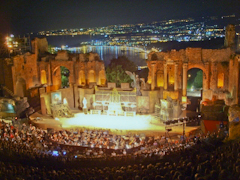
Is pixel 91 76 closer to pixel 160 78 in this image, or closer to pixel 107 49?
pixel 160 78

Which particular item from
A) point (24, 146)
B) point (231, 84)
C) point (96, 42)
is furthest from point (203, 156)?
point (96, 42)

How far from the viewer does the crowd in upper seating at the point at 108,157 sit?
1168cm

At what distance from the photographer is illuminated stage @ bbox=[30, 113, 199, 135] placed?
2490 centimetres

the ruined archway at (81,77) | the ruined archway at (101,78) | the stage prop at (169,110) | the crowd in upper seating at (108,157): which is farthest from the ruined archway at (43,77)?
the stage prop at (169,110)

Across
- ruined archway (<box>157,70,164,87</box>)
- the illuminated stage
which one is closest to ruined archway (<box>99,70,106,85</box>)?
the illuminated stage

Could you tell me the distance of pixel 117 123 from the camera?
27.3 m

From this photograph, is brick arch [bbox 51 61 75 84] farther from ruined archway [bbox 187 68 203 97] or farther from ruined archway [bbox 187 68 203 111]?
ruined archway [bbox 187 68 203 97]

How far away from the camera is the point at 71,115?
1185 inches

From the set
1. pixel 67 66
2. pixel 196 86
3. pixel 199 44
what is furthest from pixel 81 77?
pixel 199 44

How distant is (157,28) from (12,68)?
98.4ft

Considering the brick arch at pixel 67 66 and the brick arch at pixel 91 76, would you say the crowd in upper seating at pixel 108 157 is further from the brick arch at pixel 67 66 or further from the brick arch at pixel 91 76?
the brick arch at pixel 67 66

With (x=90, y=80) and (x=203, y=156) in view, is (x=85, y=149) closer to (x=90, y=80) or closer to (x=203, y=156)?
(x=203, y=156)

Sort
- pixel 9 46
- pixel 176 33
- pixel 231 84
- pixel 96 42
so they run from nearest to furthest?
pixel 231 84
pixel 9 46
pixel 176 33
pixel 96 42

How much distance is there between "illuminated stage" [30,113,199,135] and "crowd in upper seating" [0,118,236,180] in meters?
1.44
